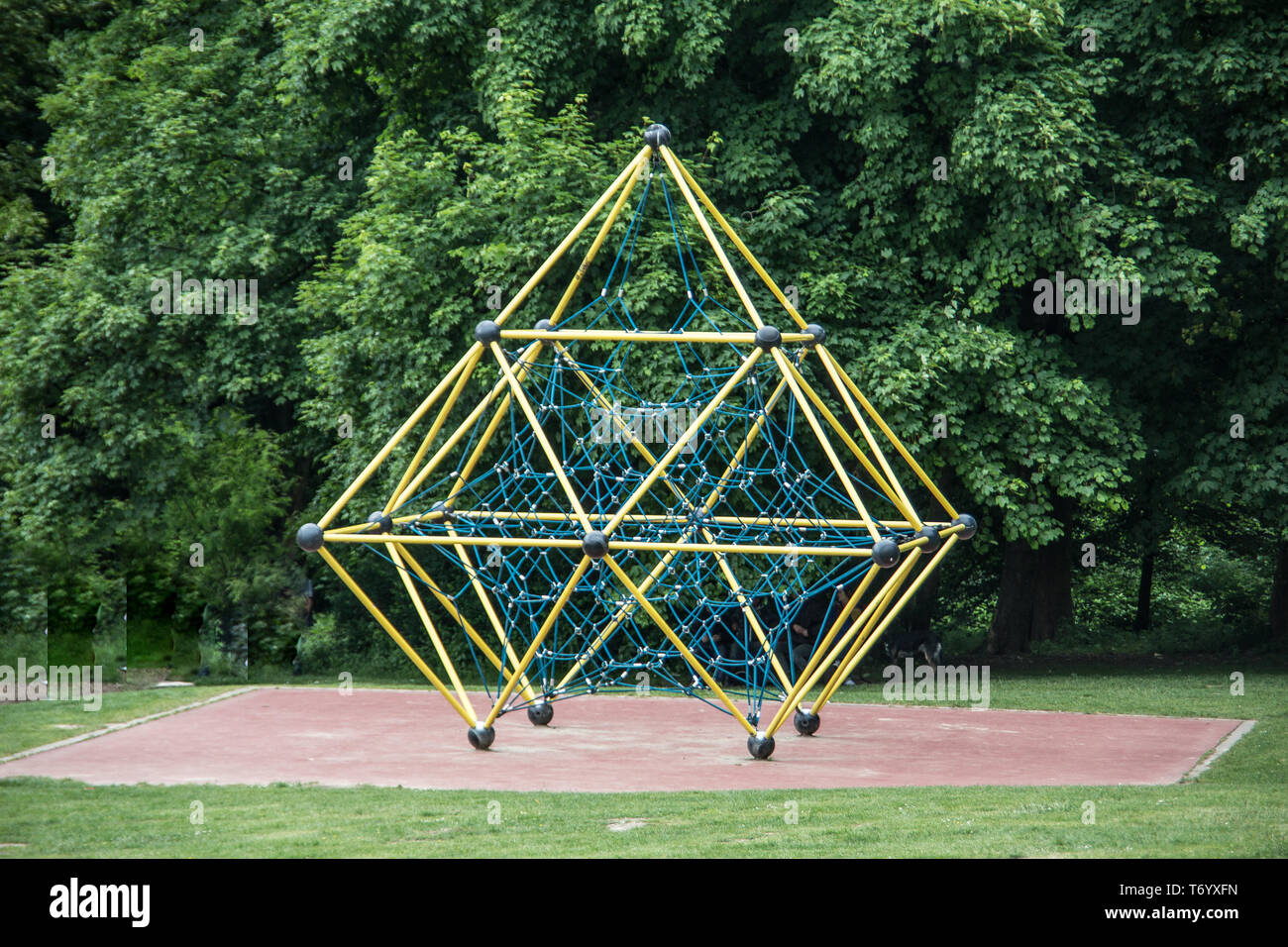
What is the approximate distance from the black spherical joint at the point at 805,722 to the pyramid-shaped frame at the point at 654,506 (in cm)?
2

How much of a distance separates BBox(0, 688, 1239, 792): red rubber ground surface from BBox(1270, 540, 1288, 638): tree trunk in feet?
28.2

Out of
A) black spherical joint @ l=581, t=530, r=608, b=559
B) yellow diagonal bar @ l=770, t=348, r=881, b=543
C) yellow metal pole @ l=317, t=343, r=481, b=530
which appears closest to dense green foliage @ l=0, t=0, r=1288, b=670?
yellow metal pole @ l=317, t=343, r=481, b=530

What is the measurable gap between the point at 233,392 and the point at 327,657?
4.53 metres

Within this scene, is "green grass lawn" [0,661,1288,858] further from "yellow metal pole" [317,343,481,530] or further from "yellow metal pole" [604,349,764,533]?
"yellow metal pole" [317,343,481,530]

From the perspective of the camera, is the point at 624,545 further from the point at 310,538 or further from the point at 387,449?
the point at 310,538

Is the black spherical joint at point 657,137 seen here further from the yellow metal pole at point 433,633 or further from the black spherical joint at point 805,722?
the black spherical joint at point 805,722

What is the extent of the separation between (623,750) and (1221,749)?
5.57m

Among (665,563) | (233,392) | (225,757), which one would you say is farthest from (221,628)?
(665,563)

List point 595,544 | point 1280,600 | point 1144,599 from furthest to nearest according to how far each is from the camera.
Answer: point 1144,599
point 1280,600
point 595,544

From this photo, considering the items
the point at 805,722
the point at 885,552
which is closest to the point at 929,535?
the point at 885,552

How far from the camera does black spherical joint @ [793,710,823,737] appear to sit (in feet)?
46.4

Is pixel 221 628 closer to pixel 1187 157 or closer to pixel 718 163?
pixel 718 163

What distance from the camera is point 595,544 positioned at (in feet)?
37.0

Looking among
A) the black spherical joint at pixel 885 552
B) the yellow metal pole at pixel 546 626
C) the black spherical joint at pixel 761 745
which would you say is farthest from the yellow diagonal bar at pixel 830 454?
the yellow metal pole at pixel 546 626
